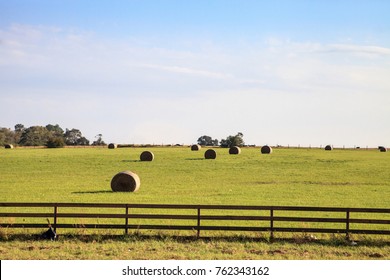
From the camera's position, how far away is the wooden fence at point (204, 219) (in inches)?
631

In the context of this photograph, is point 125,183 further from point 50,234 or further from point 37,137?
point 37,137

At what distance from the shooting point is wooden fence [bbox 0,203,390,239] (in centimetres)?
1602

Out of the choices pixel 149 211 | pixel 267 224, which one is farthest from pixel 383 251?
pixel 149 211

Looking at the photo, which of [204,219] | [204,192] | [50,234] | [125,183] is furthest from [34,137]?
[204,219]

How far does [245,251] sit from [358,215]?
32.9ft

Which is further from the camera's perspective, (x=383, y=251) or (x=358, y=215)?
(x=358, y=215)

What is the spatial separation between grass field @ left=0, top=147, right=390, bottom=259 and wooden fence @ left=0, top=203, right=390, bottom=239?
537 millimetres

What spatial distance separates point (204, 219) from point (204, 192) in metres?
13.7

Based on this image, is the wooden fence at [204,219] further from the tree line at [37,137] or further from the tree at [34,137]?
the tree at [34,137]

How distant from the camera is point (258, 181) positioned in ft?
126

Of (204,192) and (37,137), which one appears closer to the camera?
(204,192)

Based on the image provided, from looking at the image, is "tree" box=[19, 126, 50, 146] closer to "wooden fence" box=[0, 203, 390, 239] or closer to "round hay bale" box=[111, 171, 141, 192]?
"round hay bale" box=[111, 171, 141, 192]

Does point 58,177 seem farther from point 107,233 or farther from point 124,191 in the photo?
point 107,233

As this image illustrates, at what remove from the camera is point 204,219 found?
16875 mm
